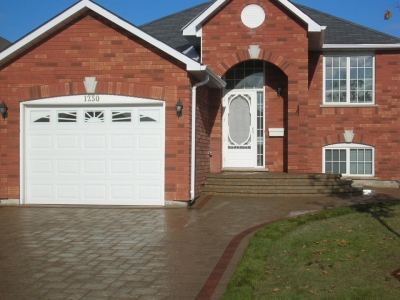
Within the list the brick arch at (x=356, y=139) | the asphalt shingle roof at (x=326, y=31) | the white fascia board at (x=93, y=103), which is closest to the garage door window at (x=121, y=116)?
the white fascia board at (x=93, y=103)

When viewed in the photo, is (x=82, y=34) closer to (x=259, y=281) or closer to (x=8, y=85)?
(x=8, y=85)

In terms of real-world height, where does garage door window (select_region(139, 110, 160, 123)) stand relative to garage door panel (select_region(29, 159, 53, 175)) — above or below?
above

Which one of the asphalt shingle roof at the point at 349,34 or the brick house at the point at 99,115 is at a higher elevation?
the asphalt shingle roof at the point at 349,34

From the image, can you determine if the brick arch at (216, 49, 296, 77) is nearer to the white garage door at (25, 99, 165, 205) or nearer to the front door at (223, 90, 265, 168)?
the front door at (223, 90, 265, 168)

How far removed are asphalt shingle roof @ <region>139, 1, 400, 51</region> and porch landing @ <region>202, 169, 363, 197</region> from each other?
509cm

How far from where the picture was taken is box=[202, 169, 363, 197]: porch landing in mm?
14242

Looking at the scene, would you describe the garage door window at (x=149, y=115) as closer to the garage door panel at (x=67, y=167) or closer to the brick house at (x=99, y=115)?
the brick house at (x=99, y=115)

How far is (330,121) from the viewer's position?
17.5 metres

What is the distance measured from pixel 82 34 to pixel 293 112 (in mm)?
6568

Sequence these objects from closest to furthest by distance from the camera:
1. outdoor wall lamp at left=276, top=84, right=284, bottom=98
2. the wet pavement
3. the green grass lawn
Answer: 1. the green grass lawn
2. the wet pavement
3. outdoor wall lamp at left=276, top=84, right=284, bottom=98

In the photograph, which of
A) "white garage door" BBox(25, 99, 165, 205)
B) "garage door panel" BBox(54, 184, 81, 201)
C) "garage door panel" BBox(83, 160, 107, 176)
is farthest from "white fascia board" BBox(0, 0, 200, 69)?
"garage door panel" BBox(54, 184, 81, 201)

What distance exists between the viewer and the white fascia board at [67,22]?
1266cm

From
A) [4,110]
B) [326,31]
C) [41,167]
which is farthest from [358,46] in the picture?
[4,110]

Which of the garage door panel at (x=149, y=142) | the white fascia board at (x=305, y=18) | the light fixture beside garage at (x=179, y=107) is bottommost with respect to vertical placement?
the garage door panel at (x=149, y=142)
